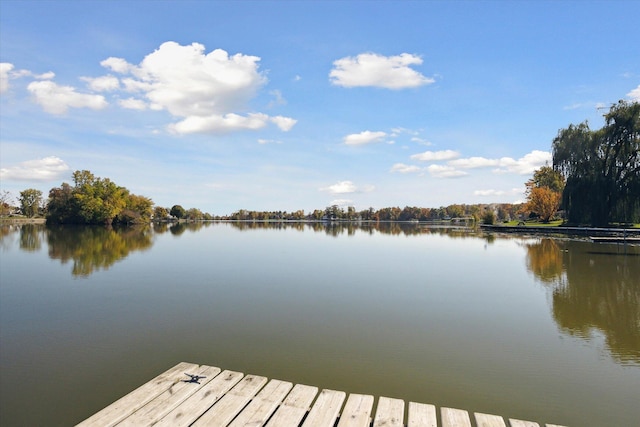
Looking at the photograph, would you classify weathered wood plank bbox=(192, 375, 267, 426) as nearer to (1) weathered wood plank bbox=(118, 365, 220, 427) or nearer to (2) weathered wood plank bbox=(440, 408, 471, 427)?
(1) weathered wood plank bbox=(118, 365, 220, 427)

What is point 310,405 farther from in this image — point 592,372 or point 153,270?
point 153,270

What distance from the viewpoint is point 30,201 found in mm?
78875

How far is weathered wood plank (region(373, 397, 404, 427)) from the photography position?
3080mm

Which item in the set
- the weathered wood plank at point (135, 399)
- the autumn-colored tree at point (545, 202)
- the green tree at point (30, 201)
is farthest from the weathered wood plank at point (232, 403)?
the green tree at point (30, 201)

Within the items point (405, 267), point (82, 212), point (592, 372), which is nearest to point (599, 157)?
point (405, 267)

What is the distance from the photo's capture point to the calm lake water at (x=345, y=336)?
4281 millimetres

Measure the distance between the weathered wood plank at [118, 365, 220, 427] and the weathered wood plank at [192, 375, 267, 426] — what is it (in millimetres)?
345

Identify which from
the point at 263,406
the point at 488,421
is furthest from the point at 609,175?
the point at 263,406

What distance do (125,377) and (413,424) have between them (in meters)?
3.65

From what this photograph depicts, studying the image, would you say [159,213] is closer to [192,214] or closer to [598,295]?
[192,214]

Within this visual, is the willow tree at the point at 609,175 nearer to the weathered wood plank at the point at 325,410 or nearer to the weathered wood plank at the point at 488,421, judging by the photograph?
the weathered wood plank at the point at 488,421

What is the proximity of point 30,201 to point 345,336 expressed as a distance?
3783 inches

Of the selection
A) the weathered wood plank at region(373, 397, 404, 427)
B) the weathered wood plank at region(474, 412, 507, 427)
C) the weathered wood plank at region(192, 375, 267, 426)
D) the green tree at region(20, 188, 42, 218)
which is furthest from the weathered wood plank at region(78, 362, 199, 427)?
the green tree at region(20, 188, 42, 218)

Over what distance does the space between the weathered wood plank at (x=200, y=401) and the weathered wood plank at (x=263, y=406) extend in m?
0.36
